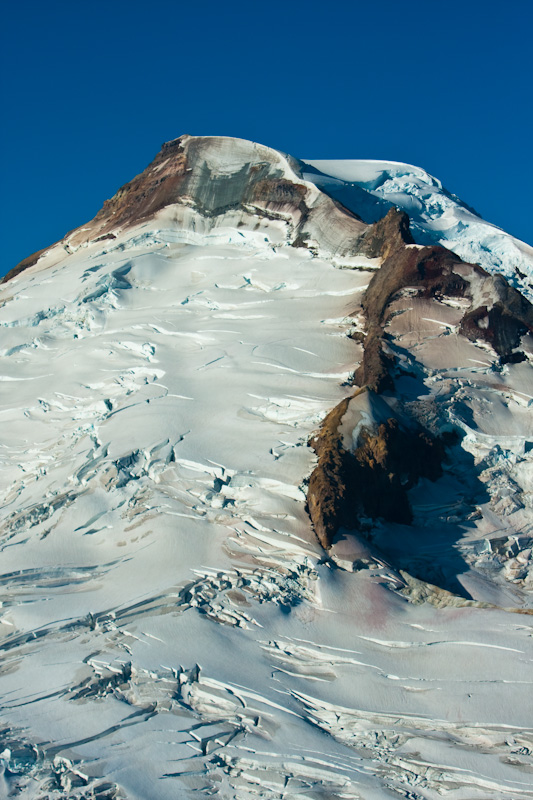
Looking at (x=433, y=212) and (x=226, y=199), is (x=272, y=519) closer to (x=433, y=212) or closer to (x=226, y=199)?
(x=226, y=199)

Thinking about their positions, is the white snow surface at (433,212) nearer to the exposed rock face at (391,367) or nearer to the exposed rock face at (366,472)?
the exposed rock face at (391,367)

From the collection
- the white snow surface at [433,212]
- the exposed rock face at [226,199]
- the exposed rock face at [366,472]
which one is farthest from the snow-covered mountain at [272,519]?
the white snow surface at [433,212]

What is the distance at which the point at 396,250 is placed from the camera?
94.1ft

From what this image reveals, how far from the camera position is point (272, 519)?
1827 cm

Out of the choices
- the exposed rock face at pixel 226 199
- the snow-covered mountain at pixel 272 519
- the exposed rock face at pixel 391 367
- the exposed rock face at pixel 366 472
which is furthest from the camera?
the exposed rock face at pixel 226 199

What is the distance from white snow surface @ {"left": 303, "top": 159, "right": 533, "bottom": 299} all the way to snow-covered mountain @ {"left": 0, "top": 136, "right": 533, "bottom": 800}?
1.60 feet

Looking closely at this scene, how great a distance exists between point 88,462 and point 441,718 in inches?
442

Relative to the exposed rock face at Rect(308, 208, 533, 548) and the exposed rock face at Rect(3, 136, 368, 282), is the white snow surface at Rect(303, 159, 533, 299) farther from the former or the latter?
the exposed rock face at Rect(308, 208, 533, 548)

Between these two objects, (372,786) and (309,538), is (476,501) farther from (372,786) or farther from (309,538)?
(372,786)

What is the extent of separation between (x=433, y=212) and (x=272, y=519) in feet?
85.9

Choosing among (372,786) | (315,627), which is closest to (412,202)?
(315,627)

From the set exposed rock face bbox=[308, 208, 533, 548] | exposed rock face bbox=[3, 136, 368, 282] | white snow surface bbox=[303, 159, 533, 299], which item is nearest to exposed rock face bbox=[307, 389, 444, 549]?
exposed rock face bbox=[308, 208, 533, 548]

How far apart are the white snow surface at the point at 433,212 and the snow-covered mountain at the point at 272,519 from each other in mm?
488

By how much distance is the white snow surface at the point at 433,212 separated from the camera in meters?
33.9
